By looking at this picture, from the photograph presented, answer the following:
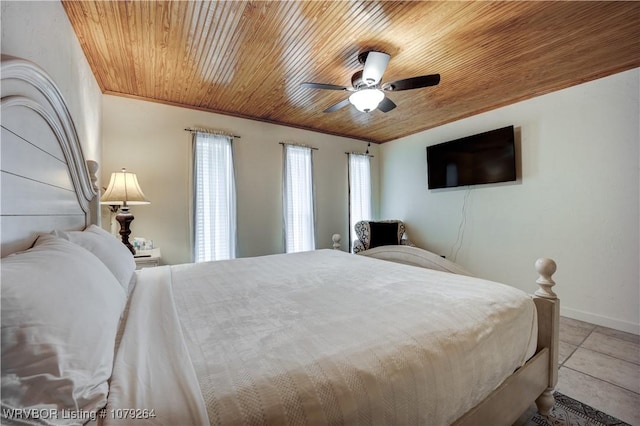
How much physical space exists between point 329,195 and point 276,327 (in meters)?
3.49

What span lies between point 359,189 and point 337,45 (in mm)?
2844

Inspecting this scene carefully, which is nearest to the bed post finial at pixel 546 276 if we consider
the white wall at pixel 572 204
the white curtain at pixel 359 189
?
the white wall at pixel 572 204

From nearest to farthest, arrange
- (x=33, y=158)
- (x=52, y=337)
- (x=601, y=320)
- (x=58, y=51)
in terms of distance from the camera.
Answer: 1. (x=52, y=337)
2. (x=33, y=158)
3. (x=58, y=51)
4. (x=601, y=320)

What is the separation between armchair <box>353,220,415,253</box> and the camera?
4.04m

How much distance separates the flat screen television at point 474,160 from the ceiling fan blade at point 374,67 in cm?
207

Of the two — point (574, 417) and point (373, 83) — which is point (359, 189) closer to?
point (373, 83)

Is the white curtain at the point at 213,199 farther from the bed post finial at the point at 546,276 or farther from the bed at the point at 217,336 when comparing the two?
the bed post finial at the point at 546,276

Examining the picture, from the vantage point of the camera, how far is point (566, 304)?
2781mm

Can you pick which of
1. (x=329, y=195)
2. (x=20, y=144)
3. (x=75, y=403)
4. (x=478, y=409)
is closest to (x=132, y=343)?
(x=75, y=403)

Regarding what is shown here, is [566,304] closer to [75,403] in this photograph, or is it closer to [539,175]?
[539,175]

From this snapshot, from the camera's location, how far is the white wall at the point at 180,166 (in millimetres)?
2941

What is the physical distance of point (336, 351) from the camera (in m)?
0.79

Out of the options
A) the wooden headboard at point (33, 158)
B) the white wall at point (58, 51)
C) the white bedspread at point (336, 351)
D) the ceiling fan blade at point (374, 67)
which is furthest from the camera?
the ceiling fan blade at point (374, 67)

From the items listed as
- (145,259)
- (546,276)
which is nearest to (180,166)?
(145,259)
